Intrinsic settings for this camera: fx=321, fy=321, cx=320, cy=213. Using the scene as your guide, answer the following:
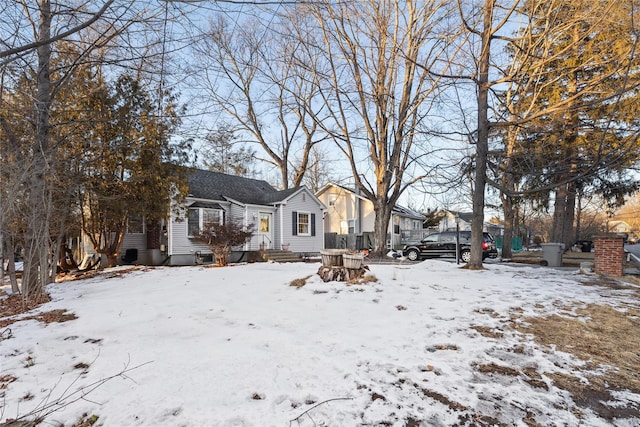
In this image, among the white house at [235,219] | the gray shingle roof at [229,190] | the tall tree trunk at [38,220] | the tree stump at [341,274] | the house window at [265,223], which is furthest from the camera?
the house window at [265,223]

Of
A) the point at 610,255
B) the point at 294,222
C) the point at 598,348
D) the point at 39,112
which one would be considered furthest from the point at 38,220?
the point at 610,255

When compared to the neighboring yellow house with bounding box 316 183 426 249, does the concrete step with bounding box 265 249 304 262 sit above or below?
below

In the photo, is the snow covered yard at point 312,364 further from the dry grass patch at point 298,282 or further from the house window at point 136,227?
the house window at point 136,227

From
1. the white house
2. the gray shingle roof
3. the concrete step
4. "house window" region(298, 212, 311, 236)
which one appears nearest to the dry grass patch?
the white house

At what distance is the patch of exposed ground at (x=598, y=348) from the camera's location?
92.7 inches

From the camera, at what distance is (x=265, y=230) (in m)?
16.5

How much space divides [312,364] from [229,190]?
1448 centimetres

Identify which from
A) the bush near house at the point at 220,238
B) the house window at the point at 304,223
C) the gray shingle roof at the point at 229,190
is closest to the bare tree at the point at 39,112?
the bush near house at the point at 220,238

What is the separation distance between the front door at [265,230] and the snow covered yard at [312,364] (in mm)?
10701

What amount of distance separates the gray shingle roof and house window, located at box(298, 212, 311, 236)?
5.03 feet

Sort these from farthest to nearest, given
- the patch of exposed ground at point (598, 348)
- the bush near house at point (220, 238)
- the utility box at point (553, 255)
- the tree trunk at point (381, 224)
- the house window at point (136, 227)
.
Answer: the house window at point (136, 227) < the tree trunk at point (381, 224) < the bush near house at point (220, 238) < the utility box at point (553, 255) < the patch of exposed ground at point (598, 348)

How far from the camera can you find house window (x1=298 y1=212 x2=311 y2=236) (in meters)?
17.9

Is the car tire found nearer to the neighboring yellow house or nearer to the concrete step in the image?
the concrete step

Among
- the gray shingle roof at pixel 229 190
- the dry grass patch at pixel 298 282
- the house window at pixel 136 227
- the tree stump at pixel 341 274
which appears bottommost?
the dry grass patch at pixel 298 282
